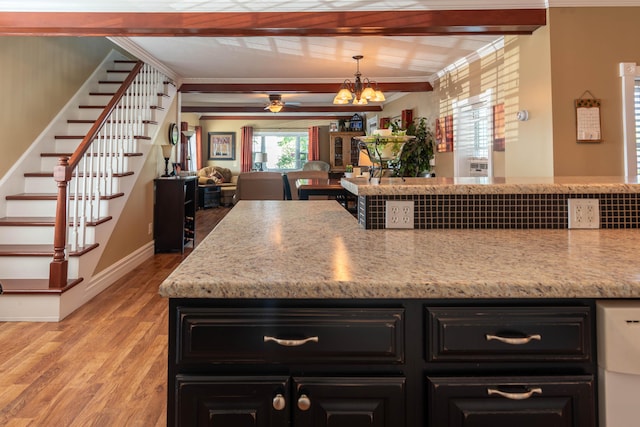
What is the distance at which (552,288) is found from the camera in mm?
880

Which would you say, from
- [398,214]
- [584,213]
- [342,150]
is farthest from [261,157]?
[584,213]

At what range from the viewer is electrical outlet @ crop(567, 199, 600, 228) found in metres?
1.57

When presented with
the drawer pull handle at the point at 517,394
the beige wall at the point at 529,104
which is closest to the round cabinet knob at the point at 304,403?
the drawer pull handle at the point at 517,394

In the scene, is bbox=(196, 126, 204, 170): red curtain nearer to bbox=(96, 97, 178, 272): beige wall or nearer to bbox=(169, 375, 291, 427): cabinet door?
bbox=(96, 97, 178, 272): beige wall

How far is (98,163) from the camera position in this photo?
3678mm

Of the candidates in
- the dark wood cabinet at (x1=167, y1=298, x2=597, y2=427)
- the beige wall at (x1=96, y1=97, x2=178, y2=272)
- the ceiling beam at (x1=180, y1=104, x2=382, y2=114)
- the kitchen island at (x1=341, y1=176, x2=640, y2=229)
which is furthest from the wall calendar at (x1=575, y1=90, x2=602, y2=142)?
the ceiling beam at (x1=180, y1=104, x2=382, y2=114)

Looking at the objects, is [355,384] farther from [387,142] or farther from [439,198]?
[387,142]

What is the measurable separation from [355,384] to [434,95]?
245 inches

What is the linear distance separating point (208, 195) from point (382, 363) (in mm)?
9701

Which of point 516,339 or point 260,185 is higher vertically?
point 260,185

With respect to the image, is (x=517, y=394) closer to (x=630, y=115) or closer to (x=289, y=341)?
(x=289, y=341)

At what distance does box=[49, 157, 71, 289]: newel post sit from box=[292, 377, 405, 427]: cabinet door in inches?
113

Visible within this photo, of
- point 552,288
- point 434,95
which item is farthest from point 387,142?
point 434,95

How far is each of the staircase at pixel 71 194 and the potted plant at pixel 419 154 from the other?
141 inches
